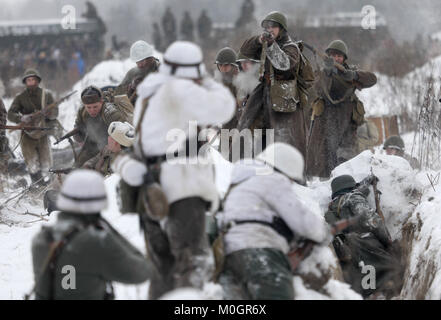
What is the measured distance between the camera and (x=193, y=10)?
174ft

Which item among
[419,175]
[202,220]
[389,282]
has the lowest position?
[389,282]

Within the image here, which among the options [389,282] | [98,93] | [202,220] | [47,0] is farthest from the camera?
[47,0]

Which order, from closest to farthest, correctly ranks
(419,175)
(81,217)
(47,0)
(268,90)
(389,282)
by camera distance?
(81,217) < (389,282) < (268,90) < (419,175) < (47,0)

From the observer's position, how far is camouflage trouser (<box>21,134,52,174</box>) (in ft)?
30.2

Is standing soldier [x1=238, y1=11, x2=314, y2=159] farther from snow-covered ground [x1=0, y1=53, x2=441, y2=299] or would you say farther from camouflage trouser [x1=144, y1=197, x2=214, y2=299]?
camouflage trouser [x1=144, y1=197, x2=214, y2=299]

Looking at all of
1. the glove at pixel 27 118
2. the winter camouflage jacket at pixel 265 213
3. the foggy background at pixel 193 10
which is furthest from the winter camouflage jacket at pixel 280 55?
the foggy background at pixel 193 10

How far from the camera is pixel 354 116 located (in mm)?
7641

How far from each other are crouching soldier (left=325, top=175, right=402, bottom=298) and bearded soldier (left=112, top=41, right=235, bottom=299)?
7.00 feet

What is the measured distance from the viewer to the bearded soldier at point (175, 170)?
3830 mm

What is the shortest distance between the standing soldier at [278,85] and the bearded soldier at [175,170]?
2128 mm

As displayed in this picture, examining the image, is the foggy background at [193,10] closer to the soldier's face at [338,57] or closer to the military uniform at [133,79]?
the soldier's face at [338,57]

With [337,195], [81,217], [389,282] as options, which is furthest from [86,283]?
[337,195]

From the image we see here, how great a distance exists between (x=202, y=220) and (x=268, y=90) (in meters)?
2.63
